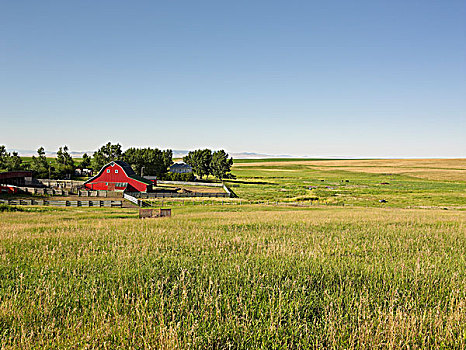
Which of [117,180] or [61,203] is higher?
[117,180]

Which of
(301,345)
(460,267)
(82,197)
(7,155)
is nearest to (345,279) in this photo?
(301,345)

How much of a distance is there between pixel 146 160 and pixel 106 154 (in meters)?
11.8

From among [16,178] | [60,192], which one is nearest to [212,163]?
[60,192]

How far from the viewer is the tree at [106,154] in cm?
8619

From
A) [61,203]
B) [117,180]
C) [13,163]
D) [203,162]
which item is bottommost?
[61,203]

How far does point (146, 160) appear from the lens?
90.1 metres

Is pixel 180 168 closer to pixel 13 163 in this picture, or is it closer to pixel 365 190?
pixel 13 163

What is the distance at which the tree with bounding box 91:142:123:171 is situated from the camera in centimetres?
8619

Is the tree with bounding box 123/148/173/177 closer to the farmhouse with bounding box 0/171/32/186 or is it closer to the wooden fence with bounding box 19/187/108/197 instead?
the farmhouse with bounding box 0/171/32/186

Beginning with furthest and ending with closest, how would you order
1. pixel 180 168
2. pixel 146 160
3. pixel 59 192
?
pixel 180 168, pixel 146 160, pixel 59 192

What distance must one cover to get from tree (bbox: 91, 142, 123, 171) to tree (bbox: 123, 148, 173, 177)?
3524mm

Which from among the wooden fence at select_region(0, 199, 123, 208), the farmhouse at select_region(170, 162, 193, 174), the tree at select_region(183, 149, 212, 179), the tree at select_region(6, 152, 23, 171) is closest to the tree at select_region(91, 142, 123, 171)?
the tree at select_region(6, 152, 23, 171)

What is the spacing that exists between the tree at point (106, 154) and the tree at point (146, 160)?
352cm

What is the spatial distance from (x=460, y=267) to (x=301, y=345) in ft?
18.3
